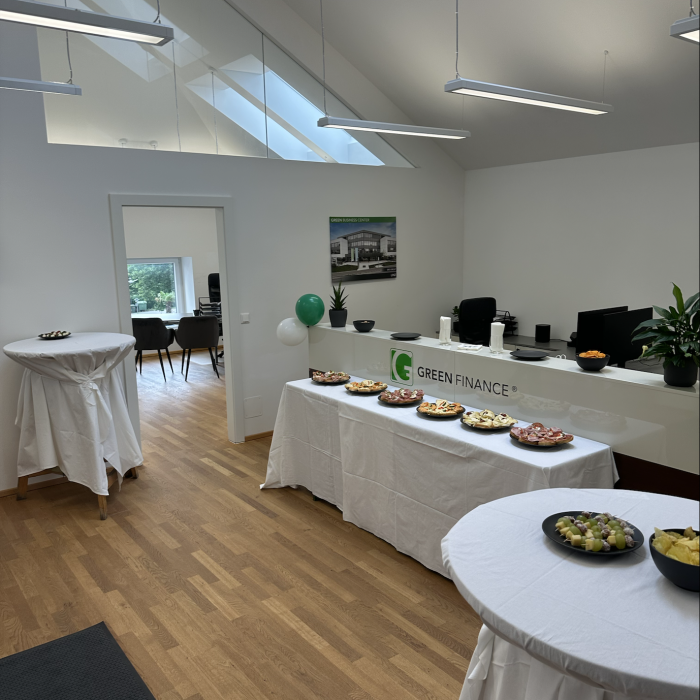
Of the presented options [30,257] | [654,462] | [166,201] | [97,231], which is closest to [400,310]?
[166,201]

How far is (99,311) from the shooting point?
195 inches

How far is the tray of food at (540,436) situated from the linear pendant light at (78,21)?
8.63 feet

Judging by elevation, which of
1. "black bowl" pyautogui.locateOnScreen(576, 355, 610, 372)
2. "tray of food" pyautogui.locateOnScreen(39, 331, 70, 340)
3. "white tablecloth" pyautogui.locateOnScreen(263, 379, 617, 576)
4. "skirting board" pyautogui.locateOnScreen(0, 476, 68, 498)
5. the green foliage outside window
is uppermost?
the green foliage outside window

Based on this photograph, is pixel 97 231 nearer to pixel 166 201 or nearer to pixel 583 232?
pixel 166 201

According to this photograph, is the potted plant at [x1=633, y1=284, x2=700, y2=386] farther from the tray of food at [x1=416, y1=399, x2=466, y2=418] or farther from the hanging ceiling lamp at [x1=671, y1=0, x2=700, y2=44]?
the tray of food at [x1=416, y1=399, x2=466, y2=418]

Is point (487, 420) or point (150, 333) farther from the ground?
point (150, 333)

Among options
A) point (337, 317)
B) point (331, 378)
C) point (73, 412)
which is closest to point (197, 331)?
point (337, 317)

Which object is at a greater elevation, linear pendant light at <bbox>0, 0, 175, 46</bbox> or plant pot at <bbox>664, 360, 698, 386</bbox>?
linear pendant light at <bbox>0, 0, 175, 46</bbox>

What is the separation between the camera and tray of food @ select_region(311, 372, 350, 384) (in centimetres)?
453

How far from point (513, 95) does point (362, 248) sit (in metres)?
2.74

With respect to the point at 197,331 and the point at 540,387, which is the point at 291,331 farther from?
the point at 197,331

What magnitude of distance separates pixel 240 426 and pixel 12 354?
2245 mm

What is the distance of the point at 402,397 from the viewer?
3994mm

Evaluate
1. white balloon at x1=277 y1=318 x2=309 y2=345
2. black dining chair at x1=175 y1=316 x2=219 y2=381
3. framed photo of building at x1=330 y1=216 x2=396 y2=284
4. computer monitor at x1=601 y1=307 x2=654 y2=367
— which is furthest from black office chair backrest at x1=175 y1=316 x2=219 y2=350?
computer monitor at x1=601 y1=307 x2=654 y2=367
